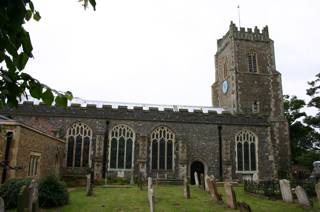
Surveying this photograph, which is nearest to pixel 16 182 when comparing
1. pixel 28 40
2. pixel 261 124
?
pixel 28 40

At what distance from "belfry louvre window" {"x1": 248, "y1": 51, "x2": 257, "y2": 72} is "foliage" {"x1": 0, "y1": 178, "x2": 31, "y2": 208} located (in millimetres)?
24686

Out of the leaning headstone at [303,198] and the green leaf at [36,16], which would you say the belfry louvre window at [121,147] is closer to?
the leaning headstone at [303,198]

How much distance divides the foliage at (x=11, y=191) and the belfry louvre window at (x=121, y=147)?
12.0 meters

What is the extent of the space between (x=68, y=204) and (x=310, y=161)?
23134mm

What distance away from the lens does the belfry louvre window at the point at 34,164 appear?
559 inches

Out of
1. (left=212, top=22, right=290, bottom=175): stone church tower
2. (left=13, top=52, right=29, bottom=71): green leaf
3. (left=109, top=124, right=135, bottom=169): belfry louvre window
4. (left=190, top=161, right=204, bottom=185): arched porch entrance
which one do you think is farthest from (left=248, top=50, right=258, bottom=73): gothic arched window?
(left=13, top=52, right=29, bottom=71): green leaf

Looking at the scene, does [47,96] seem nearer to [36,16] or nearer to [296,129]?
[36,16]

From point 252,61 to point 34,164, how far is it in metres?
22.9

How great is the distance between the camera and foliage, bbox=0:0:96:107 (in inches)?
71.6

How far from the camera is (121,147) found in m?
22.4

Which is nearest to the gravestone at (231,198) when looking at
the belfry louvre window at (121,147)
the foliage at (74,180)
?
the foliage at (74,180)

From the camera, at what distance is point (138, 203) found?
1134 cm

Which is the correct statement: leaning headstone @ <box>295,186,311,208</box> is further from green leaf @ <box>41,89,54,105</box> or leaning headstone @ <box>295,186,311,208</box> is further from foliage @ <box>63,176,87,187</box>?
foliage @ <box>63,176,87,187</box>

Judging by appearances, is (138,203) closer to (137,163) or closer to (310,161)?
(137,163)
